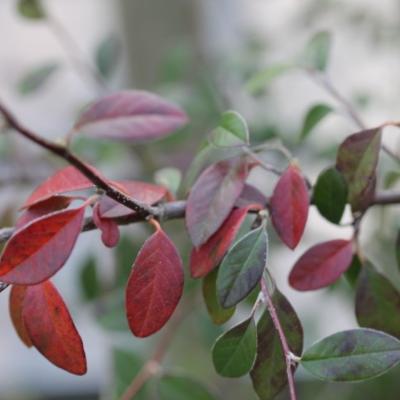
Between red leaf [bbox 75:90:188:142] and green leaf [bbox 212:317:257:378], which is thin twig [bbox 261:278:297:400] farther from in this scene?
red leaf [bbox 75:90:188:142]

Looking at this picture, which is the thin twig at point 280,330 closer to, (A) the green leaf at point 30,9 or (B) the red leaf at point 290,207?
(B) the red leaf at point 290,207

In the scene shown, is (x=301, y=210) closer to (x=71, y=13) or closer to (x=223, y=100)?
(x=223, y=100)

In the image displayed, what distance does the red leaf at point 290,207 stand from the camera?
1.22ft

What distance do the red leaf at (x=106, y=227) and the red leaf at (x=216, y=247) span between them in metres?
0.04

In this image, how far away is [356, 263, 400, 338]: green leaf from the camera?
0.40 metres

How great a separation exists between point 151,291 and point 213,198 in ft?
0.20

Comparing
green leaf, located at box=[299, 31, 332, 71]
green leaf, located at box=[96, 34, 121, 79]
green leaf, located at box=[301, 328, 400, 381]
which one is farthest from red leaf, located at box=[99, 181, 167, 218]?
green leaf, located at box=[96, 34, 121, 79]

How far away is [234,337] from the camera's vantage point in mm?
349

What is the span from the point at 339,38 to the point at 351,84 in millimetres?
99

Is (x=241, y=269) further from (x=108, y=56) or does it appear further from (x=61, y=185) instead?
(x=108, y=56)

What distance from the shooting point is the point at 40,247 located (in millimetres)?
324

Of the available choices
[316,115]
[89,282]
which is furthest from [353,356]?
[89,282]

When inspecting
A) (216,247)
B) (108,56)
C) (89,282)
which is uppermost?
(216,247)

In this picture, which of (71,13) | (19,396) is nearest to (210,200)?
(19,396)
